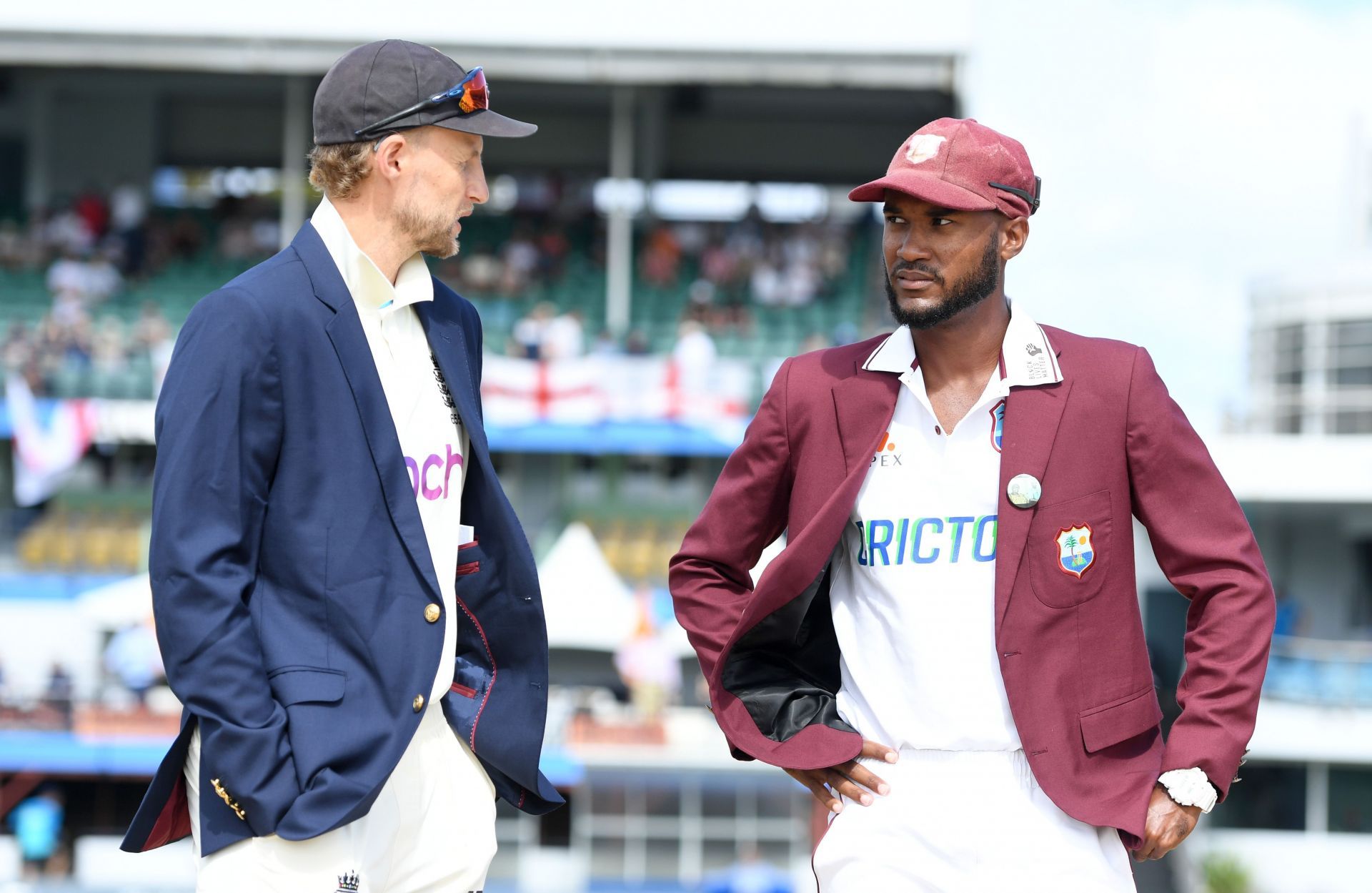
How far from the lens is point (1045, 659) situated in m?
2.58

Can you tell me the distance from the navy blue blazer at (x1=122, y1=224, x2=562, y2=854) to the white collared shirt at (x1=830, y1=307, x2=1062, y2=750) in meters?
0.68

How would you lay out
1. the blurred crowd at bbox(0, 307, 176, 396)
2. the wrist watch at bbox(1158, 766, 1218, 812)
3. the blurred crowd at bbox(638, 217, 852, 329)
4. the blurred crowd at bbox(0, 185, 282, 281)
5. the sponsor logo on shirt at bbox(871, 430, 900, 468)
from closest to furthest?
the wrist watch at bbox(1158, 766, 1218, 812) < the sponsor logo on shirt at bbox(871, 430, 900, 468) < the blurred crowd at bbox(0, 307, 176, 396) < the blurred crowd at bbox(0, 185, 282, 281) < the blurred crowd at bbox(638, 217, 852, 329)

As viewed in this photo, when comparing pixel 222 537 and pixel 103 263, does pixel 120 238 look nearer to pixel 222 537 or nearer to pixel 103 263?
pixel 103 263

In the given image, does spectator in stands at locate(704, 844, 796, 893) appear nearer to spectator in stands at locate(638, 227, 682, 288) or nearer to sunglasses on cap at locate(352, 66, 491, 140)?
spectator in stands at locate(638, 227, 682, 288)

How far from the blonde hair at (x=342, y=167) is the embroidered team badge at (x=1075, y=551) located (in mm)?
1401

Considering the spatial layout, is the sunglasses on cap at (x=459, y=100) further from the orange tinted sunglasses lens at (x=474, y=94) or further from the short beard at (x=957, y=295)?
the short beard at (x=957, y=295)

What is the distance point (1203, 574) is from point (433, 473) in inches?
53.9

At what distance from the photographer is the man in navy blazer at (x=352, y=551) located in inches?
93.4

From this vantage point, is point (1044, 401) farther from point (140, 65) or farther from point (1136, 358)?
point (140, 65)

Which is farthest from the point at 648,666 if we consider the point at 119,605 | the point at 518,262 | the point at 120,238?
the point at 120,238

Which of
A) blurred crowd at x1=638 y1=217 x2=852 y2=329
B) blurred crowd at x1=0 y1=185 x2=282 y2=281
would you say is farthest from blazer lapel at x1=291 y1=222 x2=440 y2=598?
blurred crowd at x1=0 y1=185 x2=282 y2=281

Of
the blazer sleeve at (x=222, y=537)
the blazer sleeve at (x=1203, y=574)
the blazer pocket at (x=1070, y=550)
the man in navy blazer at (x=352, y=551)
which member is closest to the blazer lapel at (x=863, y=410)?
the blazer pocket at (x=1070, y=550)

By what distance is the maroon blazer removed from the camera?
255 cm

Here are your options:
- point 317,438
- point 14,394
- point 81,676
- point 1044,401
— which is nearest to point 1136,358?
point 1044,401
